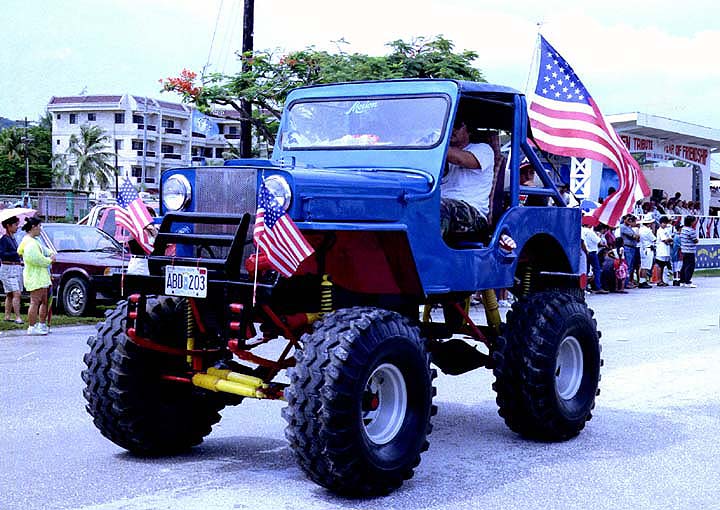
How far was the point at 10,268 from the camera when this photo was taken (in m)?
16.5

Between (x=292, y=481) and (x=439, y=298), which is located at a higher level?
(x=439, y=298)

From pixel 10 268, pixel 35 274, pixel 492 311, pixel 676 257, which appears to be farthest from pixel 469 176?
pixel 676 257

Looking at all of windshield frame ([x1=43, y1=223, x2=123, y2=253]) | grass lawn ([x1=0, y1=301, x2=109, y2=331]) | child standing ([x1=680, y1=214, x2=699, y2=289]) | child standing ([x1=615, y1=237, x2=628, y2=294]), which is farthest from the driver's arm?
child standing ([x1=680, y1=214, x2=699, y2=289])

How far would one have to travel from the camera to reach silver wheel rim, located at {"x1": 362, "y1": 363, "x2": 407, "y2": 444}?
6.09 m

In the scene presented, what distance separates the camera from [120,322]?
669 cm

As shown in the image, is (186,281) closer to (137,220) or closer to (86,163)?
(137,220)

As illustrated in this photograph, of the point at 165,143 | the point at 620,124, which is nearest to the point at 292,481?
the point at 620,124

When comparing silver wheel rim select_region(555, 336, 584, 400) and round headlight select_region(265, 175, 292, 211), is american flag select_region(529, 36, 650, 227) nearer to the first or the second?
silver wheel rim select_region(555, 336, 584, 400)

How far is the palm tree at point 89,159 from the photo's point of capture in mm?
94750

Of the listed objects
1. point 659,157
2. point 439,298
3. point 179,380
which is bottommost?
point 179,380

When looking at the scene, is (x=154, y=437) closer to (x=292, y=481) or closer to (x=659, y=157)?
(x=292, y=481)

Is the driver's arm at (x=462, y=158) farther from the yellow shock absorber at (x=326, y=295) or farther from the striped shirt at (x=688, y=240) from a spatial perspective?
the striped shirt at (x=688, y=240)

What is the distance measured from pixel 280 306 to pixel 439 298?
1.37 meters

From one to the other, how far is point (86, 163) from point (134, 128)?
391 inches
